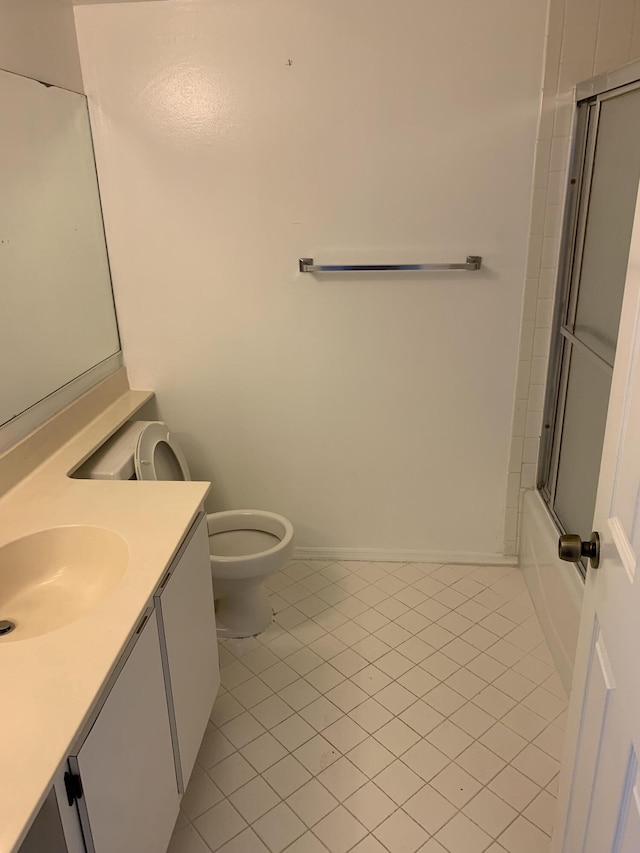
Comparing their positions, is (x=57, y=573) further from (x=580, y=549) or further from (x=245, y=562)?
(x=580, y=549)

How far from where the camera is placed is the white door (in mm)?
891

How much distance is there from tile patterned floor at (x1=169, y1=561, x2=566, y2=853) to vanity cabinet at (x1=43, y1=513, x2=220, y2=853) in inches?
9.4

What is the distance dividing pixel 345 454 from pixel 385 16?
1494 mm

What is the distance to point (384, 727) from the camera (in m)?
1.86

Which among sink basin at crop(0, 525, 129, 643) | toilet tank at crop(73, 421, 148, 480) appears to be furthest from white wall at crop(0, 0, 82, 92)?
sink basin at crop(0, 525, 129, 643)

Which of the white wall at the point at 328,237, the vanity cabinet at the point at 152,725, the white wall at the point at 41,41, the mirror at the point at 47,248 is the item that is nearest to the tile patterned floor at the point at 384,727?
the vanity cabinet at the point at 152,725

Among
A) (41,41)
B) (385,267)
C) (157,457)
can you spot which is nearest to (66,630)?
(157,457)

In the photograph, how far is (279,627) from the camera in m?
2.29

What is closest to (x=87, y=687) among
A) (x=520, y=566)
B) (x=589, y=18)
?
(x=520, y=566)

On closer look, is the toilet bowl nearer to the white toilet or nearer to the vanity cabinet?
the white toilet

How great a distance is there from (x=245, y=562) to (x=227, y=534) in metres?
0.33

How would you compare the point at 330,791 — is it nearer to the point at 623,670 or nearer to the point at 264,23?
the point at 623,670

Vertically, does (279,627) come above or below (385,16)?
below

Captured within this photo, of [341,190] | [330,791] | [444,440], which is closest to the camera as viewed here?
[330,791]
